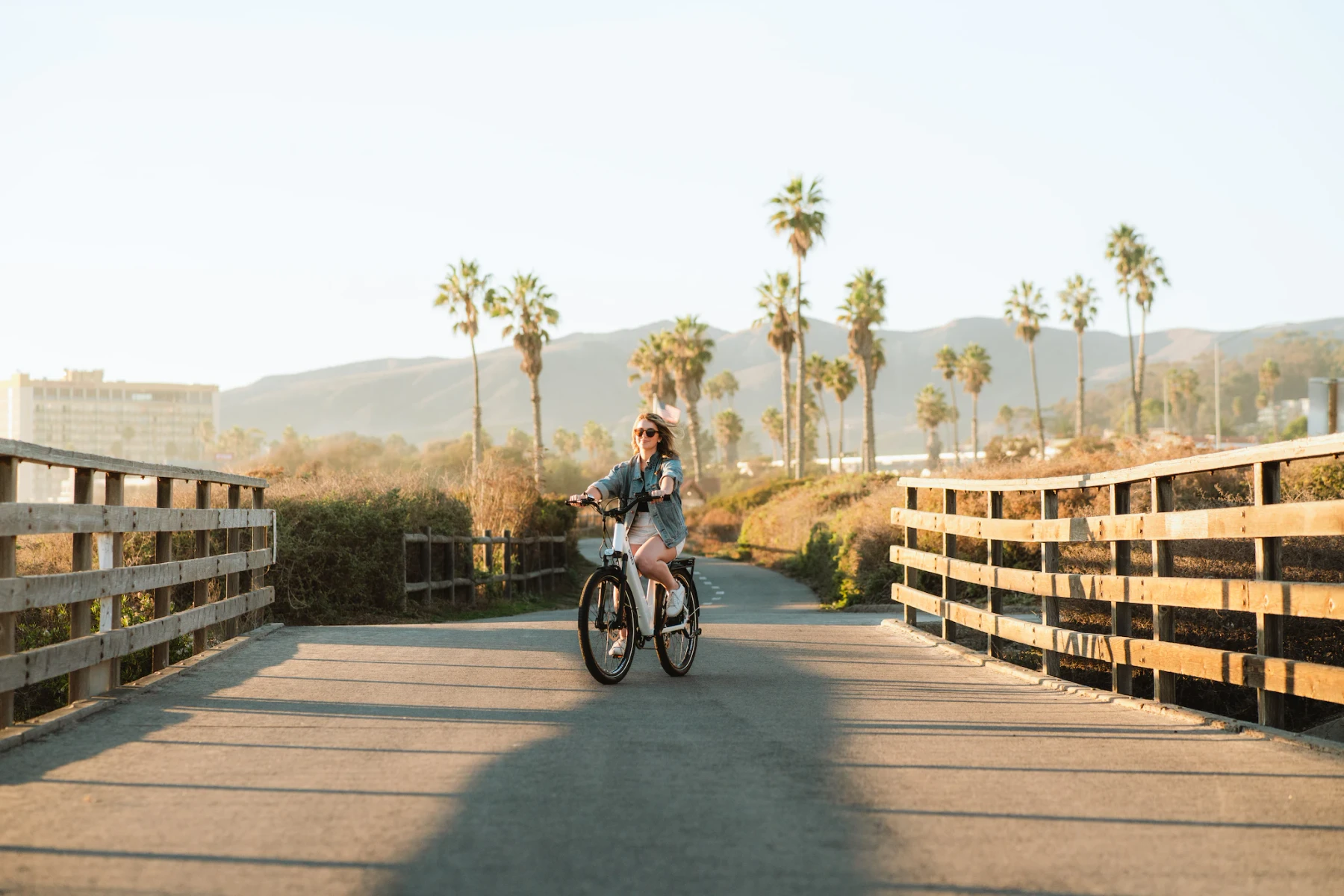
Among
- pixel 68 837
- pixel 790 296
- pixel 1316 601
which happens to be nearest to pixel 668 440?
pixel 1316 601

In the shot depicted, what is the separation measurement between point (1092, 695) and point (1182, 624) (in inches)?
156

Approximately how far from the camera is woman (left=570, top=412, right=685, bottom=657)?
8359mm

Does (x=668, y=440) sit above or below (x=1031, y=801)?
above

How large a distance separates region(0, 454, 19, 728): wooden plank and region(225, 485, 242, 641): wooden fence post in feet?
13.8

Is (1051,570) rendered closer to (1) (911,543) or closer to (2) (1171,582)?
(2) (1171,582)

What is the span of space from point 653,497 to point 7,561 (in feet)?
12.7

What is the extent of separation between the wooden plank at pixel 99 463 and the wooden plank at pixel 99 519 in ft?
0.73

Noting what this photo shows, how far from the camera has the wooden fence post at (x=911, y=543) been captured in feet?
39.0

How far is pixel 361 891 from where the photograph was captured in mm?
3615

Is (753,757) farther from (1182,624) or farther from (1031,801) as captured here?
(1182,624)

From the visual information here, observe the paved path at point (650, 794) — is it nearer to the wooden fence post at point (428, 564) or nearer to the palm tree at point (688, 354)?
the wooden fence post at point (428, 564)

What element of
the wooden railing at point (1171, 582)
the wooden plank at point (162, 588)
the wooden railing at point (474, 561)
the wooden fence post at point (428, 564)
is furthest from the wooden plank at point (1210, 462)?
the wooden fence post at point (428, 564)

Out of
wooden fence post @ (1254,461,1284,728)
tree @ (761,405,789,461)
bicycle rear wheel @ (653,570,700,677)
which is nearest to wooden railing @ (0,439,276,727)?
bicycle rear wheel @ (653,570,700,677)

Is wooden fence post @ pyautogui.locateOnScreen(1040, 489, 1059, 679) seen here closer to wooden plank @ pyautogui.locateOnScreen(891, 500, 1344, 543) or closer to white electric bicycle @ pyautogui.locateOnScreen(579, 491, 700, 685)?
wooden plank @ pyautogui.locateOnScreen(891, 500, 1344, 543)
